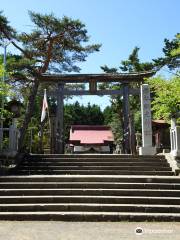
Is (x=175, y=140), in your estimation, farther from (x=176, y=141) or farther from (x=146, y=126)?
(x=146, y=126)

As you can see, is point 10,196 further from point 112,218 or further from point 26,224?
point 112,218

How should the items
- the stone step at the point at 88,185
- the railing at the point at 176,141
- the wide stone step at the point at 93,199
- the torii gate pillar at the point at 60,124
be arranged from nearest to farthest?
the wide stone step at the point at 93,199 < the stone step at the point at 88,185 < the railing at the point at 176,141 < the torii gate pillar at the point at 60,124

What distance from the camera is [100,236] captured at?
744 cm

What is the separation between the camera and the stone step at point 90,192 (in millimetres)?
10336

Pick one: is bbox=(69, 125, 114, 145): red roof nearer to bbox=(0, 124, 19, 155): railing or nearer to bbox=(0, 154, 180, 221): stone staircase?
bbox=(0, 124, 19, 155): railing

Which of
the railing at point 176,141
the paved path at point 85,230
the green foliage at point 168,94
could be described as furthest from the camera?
the railing at point 176,141

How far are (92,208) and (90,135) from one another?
1793 cm

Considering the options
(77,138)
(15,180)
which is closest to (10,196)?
(15,180)

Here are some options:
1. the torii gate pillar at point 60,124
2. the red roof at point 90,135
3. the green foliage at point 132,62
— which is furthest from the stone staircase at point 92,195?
the green foliage at point 132,62

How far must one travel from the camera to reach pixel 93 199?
393 inches

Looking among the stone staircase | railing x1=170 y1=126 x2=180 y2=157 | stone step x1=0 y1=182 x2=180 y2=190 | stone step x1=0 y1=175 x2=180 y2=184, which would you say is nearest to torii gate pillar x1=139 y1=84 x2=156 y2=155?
railing x1=170 y1=126 x2=180 y2=157

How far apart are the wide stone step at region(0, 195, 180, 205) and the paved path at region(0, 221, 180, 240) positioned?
3.82ft

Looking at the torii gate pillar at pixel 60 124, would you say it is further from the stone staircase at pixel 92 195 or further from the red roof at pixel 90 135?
the red roof at pixel 90 135

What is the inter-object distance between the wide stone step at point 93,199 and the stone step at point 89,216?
0.77 metres
